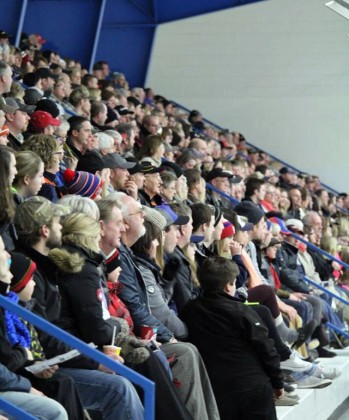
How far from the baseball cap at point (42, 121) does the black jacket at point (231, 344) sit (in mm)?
2374

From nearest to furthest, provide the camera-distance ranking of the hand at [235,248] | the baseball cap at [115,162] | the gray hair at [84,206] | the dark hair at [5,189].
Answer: the dark hair at [5,189] → the gray hair at [84,206] → the baseball cap at [115,162] → the hand at [235,248]

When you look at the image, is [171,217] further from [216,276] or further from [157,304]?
[157,304]

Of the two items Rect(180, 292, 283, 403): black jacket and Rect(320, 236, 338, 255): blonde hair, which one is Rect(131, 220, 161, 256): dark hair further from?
Rect(320, 236, 338, 255): blonde hair

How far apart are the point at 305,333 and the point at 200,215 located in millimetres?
1299

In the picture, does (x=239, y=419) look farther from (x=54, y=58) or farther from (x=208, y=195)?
(x=54, y=58)

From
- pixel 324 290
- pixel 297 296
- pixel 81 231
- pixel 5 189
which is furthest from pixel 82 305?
pixel 324 290

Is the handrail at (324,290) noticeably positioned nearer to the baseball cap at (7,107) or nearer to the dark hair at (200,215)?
the dark hair at (200,215)

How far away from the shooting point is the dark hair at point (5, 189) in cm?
491

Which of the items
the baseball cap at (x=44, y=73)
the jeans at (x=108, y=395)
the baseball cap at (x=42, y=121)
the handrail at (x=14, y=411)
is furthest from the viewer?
the baseball cap at (x=44, y=73)

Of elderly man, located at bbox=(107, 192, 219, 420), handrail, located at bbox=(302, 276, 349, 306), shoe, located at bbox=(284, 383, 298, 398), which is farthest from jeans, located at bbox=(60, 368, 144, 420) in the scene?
handrail, located at bbox=(302, 276, 349, 306)

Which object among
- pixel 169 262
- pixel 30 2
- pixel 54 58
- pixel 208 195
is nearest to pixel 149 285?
pixel 169 262

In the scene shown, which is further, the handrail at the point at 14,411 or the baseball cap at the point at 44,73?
the baseball cap at the point at 44,73

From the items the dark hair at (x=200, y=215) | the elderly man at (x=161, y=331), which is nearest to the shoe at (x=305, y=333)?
the dark hair at (x=200, y=215)

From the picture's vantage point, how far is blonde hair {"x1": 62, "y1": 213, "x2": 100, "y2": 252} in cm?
499
